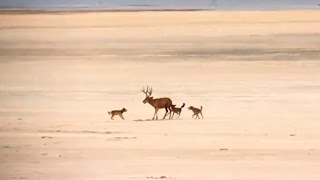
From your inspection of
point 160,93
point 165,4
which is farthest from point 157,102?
point 165,4

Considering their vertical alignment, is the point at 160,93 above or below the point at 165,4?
below

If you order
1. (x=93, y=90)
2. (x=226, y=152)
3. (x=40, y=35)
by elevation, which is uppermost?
(x=40, y=35)

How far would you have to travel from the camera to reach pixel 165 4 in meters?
1.41

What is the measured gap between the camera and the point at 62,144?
4.75 feet

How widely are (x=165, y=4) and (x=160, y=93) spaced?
0.59 ft

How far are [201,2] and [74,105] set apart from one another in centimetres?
33

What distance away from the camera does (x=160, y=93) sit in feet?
4.69

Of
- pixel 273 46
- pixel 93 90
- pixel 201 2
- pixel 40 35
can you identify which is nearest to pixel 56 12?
pixel 40 35

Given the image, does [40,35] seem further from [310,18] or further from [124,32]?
[310,18]

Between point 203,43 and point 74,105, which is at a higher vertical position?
point 203,43

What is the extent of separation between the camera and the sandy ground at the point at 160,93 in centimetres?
142

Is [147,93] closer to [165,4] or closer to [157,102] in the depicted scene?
[157,102]

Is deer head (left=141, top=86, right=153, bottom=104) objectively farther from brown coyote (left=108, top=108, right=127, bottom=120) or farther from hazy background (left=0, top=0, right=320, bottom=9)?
hazy background (left=0, top=0, right=320, bottom=9)

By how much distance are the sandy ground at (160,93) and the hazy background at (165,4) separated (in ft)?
0.05
